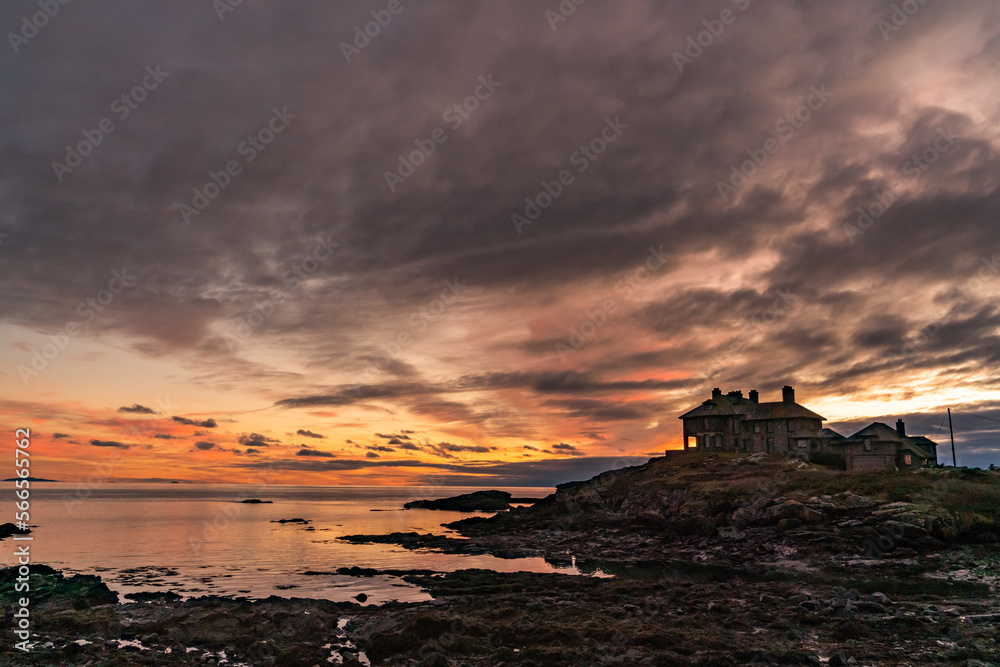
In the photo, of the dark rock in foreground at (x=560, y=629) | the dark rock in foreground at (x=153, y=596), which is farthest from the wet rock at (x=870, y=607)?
the dark rock in foreground at (x=153, y=596)

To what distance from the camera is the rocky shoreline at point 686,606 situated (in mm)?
21625

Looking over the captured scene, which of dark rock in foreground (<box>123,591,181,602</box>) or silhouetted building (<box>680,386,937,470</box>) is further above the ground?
silhouetted building (<box>680,386,937,470</box>)

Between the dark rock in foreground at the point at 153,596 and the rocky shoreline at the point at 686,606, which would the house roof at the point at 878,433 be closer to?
the rocky shoreline at the point at 686,606

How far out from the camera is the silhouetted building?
79312mm

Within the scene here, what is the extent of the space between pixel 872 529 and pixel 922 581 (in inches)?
511

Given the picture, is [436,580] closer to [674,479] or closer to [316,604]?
[316,604]

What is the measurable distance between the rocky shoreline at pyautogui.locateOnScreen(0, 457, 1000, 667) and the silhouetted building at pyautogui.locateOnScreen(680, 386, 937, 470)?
18709 mm

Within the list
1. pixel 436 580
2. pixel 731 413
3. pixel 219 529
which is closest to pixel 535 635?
pixel 436 580

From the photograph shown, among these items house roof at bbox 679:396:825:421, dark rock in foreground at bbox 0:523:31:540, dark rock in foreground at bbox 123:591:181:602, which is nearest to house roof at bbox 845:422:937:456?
house roof at bbox 679:396:825:421

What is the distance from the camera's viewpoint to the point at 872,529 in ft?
158

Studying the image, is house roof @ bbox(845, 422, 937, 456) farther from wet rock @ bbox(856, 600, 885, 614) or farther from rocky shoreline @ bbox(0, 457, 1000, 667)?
wet rock @ bbox(856, 600, 885, 614)

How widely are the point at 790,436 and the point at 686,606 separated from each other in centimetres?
6931

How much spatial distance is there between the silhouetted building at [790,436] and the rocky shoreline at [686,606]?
18.7m

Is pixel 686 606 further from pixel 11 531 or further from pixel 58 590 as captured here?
pixel 11 531
